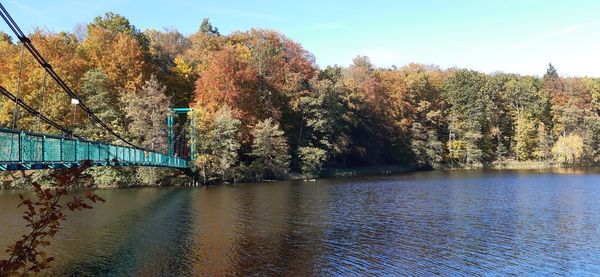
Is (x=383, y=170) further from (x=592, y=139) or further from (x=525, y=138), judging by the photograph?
(x=592, y=139)

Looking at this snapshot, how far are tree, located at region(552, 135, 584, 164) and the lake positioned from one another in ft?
155

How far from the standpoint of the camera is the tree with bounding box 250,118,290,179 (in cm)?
5344

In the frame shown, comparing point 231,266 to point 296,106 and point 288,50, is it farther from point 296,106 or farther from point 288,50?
point 288,50

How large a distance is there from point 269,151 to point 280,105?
10166 mm

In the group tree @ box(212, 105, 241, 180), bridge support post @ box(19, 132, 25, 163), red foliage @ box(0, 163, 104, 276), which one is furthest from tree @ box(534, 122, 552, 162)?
red foliage @ box(0, 163, 104, 276)

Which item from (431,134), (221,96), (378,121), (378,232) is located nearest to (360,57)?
(378,121)

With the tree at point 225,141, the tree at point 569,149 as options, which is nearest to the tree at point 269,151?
the tree at point 225,141

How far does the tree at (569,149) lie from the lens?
8025 centimetres

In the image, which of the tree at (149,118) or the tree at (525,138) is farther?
the tree at (525,138)

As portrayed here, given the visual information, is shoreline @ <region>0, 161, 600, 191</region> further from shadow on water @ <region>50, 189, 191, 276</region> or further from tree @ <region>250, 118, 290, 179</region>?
shadow on water @ <region>50, 189, 191, 276</region>

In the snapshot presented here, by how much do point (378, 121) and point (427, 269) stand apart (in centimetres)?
6001

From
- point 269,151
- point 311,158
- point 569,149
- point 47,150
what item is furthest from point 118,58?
point 569,149

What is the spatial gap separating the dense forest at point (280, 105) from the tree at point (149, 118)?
14 cm

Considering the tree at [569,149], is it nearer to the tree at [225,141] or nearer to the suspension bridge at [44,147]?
the tree at [225,141]
